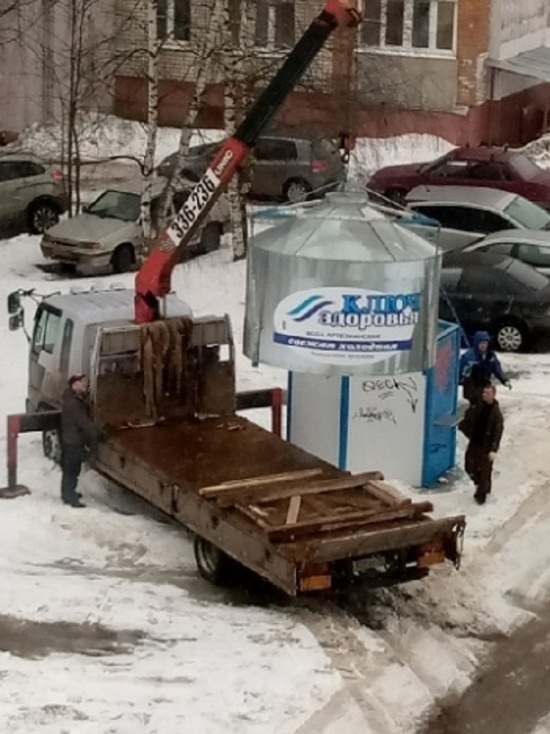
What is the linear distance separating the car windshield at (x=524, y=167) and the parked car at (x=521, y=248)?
667 centimetres

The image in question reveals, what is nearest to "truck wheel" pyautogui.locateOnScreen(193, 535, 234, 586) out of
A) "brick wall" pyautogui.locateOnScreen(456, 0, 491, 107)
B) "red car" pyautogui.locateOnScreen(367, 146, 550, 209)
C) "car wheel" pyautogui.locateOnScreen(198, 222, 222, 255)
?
"car wheel" pyautogui.locateOnScreen(198, 222, 222, 255)

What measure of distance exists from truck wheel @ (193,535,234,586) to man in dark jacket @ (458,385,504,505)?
3.52 m

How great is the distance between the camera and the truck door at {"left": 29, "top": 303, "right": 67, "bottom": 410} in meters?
16.1

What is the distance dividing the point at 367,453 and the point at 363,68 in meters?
19.5

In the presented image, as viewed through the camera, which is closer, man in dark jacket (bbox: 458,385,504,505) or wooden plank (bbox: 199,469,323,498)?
wooden plank (bbox: 199,469,323,498)

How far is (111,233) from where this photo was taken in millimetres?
25031

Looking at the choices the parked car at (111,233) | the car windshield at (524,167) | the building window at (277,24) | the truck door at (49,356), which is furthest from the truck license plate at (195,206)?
the building window at (277,24)

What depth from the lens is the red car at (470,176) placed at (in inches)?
1166

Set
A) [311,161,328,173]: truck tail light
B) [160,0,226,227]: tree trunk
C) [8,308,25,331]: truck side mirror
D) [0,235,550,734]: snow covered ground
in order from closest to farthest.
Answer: [0,235,550,734]: snow covered ground, [8,308,25,331]: truck side mirror, [160,0,226,227]: tree trunk, [311,161,328,173]: truck tail light

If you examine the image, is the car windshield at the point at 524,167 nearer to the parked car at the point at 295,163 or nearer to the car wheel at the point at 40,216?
the parked car at the point at 295,163

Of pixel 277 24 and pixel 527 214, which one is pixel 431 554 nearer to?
pixel 527 214

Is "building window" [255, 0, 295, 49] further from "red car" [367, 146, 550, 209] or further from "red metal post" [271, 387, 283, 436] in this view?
"red metal post" [271, 387, 283, 436]

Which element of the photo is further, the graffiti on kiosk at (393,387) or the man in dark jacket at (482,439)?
the graffiti on kiosk at (393,387)

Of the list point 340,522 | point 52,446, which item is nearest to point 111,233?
point 52,446
